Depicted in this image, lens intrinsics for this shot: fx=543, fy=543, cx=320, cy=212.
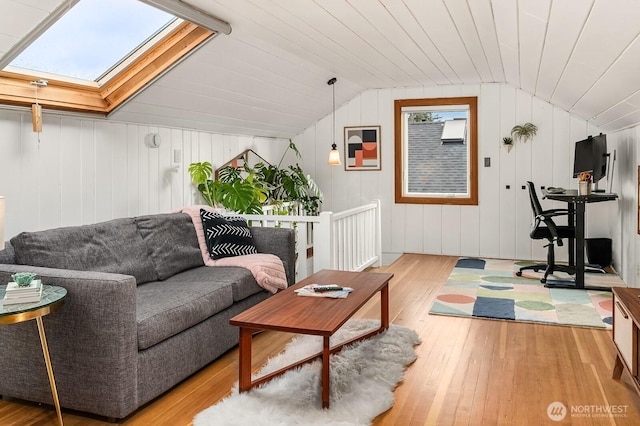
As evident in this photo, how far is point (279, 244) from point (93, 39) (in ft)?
6.38

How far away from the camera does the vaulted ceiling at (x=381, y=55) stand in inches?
108

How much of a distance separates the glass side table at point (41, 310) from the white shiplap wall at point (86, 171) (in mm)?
1216

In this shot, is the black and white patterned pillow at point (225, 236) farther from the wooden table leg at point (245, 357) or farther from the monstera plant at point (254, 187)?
the wooden table leg at point (245, 357)

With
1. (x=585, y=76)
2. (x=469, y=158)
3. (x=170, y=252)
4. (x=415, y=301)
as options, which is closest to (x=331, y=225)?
(x=415, y=301)

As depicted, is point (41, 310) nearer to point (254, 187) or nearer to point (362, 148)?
point (254, 187)

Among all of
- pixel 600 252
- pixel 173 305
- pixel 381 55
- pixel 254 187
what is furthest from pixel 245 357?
pixel 600 252

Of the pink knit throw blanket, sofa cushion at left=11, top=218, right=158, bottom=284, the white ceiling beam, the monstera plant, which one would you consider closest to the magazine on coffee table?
the pink knit throw blanket

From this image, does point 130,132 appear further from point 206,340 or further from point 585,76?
point 585,76

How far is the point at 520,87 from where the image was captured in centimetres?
631

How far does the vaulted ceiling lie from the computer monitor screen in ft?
0.80

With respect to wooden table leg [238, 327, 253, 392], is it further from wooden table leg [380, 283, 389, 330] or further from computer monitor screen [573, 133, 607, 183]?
computer monitor screen [573, 133, 607, 183]

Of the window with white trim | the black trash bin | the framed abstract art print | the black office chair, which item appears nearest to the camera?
the black office chair

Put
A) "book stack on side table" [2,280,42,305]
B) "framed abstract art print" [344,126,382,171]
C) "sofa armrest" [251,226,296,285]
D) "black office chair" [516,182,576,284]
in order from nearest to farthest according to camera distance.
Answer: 1. "book stack on side table" [2,280,42,305]
2. "sofa armrest" [251,226,296,285]
3. "black office chair" [516,182,576,284]
4. "framed abstract art print" [344,126,382,171]

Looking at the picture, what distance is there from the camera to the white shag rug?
244cm
